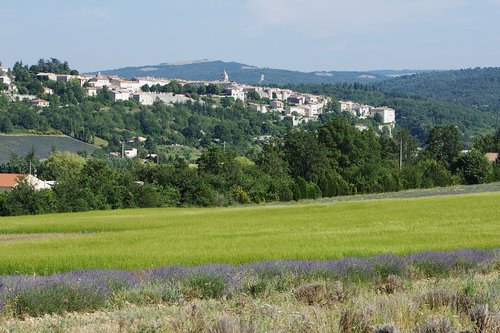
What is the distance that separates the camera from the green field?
20516mm

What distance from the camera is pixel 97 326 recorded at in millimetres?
9852

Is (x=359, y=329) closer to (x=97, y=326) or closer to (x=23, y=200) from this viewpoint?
(x=97, y=326)

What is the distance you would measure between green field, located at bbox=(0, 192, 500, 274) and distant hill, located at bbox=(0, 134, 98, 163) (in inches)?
5269

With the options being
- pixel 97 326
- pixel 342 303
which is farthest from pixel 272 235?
pixel 97 326

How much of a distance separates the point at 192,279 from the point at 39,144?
174 m

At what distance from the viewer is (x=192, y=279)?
13.8m

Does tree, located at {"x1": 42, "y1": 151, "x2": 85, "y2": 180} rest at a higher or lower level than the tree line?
lower

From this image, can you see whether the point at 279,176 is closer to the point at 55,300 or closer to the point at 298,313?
the point at 55,300

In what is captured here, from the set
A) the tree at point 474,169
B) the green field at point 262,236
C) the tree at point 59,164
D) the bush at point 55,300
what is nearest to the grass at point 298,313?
the bush at point 55,300

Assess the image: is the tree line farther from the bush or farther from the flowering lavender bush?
the bush

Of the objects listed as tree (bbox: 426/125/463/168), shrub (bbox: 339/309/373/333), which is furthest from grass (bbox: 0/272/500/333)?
tree (bbox: 426/125/463/168)

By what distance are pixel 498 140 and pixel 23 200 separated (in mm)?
81301

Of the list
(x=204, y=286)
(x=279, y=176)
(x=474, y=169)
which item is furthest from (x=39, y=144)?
(x=204, y=286)

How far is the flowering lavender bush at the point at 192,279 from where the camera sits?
12.1 meters
